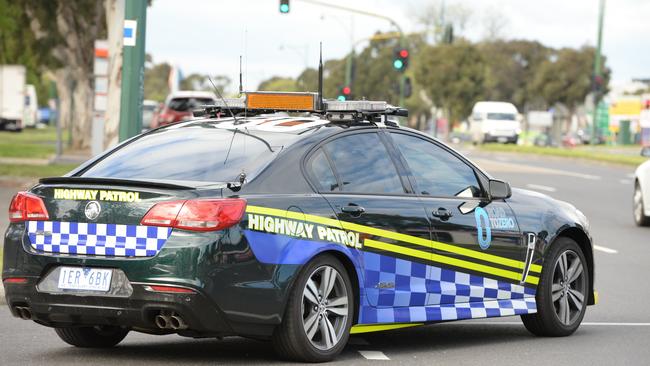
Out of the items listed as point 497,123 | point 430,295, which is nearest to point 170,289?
point 430,295

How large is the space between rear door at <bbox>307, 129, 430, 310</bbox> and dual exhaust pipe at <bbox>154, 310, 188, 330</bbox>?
117 cm

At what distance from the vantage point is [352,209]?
26.9 ft

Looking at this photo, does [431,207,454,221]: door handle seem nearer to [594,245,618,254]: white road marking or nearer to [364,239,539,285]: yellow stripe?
Result: [364,239,539,285]: yellow stripe

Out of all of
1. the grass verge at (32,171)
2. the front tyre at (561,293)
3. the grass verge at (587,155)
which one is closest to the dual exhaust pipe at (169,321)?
the front tyre at (561,293)

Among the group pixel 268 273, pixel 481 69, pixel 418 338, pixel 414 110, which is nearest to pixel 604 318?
pixel 418 338

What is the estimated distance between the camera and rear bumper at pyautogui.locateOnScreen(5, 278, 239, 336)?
7.34 m

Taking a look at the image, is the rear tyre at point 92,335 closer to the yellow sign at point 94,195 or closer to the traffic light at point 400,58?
the yellow sign at point 94,195

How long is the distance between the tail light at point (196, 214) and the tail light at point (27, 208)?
674mm

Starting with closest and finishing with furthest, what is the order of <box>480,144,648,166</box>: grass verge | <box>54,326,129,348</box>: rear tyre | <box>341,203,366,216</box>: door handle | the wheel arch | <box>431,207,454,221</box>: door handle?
<box>341,203,366,216</box>: door handle → <box>54,326,129,348</box>: rear tyre → <box>431,207,454,221</box>: door handle → the wheel arch → <box>480,144,648,166</box>: grass verge

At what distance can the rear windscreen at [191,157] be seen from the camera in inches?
310

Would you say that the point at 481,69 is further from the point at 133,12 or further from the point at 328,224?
the point at 328,224

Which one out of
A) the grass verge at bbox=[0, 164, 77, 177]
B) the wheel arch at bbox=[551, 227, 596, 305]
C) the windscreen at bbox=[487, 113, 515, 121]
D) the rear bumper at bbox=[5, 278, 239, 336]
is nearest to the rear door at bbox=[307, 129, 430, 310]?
the rear bumper at bbox=[5, 278, 239, 336]

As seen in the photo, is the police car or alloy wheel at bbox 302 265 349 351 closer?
the police car

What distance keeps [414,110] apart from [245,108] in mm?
123831
